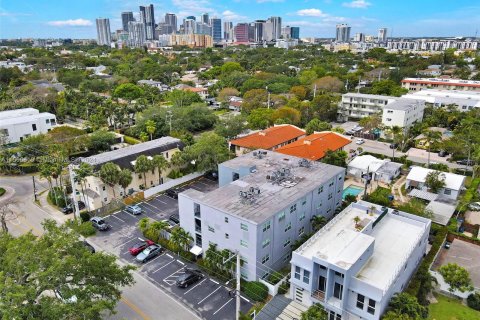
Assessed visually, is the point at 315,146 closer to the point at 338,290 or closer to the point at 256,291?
the point at 256,291

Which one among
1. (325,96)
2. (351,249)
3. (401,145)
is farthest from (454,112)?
(351,249)

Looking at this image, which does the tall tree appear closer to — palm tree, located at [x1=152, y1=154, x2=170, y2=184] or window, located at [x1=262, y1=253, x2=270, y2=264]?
window, located at [x1=262, y1=253, x2=270, y2=264]

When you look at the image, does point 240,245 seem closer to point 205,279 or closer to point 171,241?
point 205,279

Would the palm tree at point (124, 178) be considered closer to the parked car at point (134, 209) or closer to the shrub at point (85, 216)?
the parked car at point (134, 209)

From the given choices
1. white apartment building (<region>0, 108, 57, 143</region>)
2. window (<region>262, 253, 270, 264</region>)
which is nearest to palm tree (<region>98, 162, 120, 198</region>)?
window (<region>262, 253, 270, 264</region>)

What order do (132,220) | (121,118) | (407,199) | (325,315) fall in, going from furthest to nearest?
1. (121,118)
2. (407,199)
3. (132,220)
4. (325,315)

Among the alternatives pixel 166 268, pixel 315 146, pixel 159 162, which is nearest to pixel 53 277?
pixel 166 268

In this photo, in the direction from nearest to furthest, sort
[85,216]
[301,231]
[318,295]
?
[318,295]
[301,231]
[85,216]
